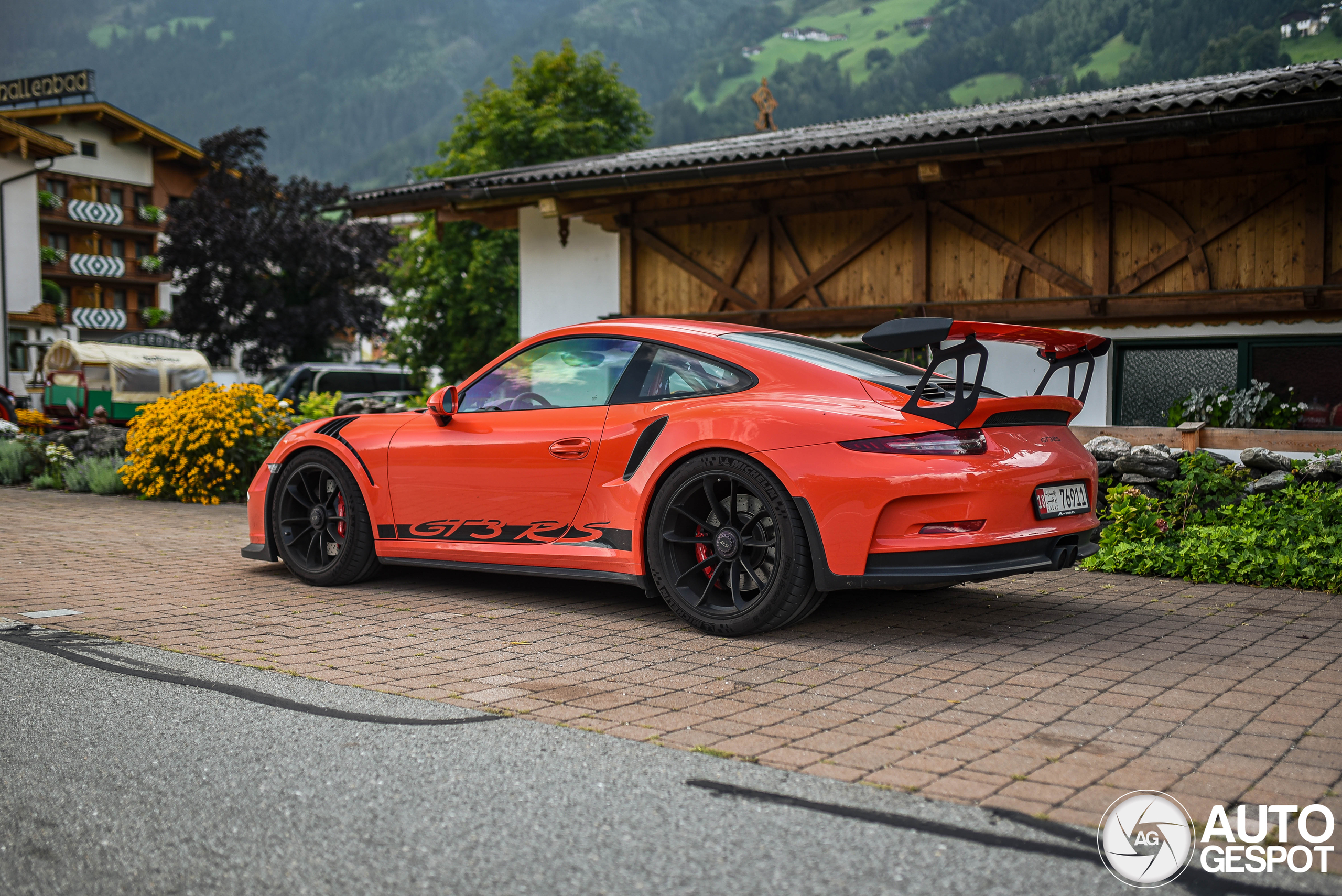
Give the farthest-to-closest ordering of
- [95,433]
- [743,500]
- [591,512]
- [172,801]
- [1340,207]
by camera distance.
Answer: [95,433] → [1340,207] → [591,512] → [743,500] → [172,801]

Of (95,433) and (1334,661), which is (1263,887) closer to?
(1334,661)

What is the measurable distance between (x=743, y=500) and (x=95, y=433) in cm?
1266

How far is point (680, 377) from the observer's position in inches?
204

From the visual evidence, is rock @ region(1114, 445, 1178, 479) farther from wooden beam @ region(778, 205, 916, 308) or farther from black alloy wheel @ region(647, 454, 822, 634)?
wooden beam @ region(778, 205, 916, 308)

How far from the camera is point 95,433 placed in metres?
14.7

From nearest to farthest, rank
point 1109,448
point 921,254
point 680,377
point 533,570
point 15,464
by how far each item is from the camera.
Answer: point 680,377 < point 533,570 < point 1109,448 < point 921,254 < point 15,464

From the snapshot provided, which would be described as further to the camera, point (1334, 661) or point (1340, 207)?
point (1340, 207)

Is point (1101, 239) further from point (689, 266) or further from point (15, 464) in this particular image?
point (15, 464)

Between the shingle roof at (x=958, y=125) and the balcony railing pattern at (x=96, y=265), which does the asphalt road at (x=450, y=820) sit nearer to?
the shingle roof at (x=958, y=125)

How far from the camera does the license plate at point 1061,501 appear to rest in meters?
4.62

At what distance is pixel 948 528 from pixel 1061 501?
69 centimetres

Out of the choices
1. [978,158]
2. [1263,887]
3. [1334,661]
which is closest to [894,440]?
[1334,661]

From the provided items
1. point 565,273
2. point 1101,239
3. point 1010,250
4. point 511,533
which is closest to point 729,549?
point 511,533

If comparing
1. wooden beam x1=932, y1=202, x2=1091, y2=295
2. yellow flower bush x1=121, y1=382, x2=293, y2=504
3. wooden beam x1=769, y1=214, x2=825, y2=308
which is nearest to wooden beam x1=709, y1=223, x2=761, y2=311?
wooden beam x1=769, y1=214, x2=825, y2=308
